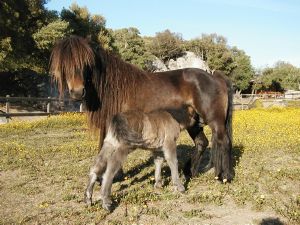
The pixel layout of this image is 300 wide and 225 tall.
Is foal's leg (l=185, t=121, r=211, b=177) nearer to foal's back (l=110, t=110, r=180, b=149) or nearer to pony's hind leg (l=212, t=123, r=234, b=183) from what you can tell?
pony's hind leg (l=212, t=123, r=234, b=183)

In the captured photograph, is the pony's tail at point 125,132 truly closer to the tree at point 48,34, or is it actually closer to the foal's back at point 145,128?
the foal's back at point 145,128

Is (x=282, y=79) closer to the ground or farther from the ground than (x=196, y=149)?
farther from the ground

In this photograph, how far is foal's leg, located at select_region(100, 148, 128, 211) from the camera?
18.4 ft

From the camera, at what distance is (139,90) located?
23.1 ft

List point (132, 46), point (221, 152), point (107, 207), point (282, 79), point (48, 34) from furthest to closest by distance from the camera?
point (282, 79) → point (132, 46) → point (48, 34) → point (221, 152) → point (107, 207)

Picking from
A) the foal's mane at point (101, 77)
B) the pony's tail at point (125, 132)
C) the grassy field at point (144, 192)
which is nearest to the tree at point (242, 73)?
the grassy field at point (144, 192)

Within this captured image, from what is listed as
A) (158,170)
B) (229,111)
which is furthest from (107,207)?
(229,111)

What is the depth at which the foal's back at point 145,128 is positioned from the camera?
5848 millimetres

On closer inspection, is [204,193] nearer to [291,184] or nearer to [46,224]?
[291,184]

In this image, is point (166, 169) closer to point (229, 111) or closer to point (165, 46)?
point (229, 111)

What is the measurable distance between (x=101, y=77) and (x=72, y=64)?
785 millimetres

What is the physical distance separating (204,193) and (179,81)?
2.31 meters

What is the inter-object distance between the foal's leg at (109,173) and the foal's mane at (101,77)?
1.09 metres

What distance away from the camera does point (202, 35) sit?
85625 mm
